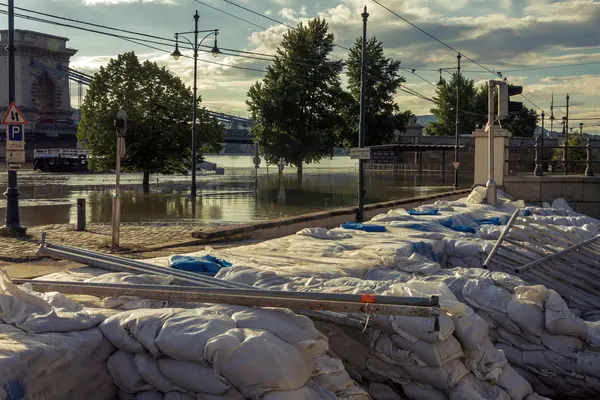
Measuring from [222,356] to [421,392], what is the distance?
6.42ft

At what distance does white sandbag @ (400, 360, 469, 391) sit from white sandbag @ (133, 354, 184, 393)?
1.93m

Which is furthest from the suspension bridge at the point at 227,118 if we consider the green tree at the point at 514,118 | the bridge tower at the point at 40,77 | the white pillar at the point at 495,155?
the white pillar at the point at 495,155

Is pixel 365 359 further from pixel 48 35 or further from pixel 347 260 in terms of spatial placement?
pixel 48 35

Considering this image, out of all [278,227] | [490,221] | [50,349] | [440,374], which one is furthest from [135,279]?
[490,221]

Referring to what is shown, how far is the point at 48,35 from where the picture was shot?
11344 cm

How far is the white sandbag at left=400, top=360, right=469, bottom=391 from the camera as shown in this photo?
5.13m

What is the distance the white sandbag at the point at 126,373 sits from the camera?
4.52 meters

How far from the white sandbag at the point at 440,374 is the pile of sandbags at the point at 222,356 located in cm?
59

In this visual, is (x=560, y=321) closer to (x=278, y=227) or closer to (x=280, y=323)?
(x=280, y=323)

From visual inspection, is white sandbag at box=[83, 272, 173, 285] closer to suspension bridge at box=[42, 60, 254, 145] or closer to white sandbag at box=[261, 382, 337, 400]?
white sandbag at box=[261, 382, 337, 400]

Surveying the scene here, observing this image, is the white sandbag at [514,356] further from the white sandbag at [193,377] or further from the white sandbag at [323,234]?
the white sandbag at [323,234]

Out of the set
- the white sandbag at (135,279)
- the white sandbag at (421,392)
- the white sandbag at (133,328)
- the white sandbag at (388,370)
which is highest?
the white sandbag at (135,279)

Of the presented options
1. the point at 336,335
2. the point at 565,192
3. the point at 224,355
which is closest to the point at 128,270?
the point at 336,335

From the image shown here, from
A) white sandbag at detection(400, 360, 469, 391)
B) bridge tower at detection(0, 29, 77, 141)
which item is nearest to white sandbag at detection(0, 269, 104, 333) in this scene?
white sandbag at detection(400, 360, 469, 391)
